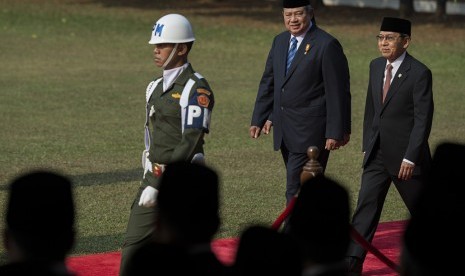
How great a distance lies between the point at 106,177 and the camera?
47.0 ft

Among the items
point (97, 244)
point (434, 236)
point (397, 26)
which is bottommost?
point (97, 244)

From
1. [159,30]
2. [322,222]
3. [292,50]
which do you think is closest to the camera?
[322,222]

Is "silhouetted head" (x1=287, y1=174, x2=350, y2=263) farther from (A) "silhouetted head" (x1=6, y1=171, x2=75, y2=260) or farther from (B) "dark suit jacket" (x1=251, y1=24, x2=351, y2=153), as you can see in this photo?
(B) "dark suit jacket" (x1=251, y1=24, x2=351, y2=153)

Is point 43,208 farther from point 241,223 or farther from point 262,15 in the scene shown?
point 262,15

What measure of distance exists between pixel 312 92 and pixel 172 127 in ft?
7.04

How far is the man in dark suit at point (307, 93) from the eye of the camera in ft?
32.5

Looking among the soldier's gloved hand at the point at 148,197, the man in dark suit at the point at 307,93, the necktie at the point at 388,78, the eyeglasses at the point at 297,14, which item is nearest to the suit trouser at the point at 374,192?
the man in dark suit at the point at 307,93

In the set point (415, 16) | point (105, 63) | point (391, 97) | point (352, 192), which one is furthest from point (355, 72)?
point (391, 97)

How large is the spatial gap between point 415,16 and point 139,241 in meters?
28.5

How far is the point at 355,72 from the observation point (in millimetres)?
26234

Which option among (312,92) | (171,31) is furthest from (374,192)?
(171,31)

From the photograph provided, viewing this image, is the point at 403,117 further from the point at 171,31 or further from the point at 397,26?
the point at 171,31

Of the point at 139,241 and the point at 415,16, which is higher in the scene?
the point at 139,241

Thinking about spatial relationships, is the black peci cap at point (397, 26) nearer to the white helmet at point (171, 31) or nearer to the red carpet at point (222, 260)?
the red carpet at point (222, 260)
